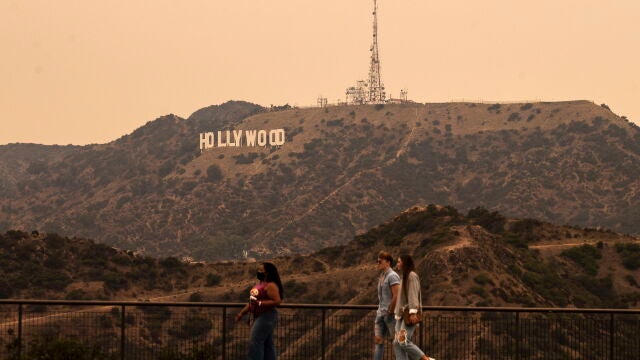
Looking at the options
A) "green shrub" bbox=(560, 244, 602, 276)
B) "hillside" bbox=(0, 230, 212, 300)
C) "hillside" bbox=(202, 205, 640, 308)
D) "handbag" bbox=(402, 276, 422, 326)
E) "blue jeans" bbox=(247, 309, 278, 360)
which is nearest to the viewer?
"handbag" bbox=(402, 276, 422, 326)

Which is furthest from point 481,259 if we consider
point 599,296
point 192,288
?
point 192,288

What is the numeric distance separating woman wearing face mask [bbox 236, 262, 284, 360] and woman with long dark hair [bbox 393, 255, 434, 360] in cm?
186

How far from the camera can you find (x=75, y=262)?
4387 inches

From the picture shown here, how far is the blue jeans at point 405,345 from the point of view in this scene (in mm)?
18000

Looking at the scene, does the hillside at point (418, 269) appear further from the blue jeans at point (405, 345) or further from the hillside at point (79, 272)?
the blue jeans at point (405, 345)

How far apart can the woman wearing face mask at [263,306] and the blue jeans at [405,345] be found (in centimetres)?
189

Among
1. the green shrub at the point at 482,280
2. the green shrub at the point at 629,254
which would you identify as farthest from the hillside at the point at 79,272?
the green shrub at the point at 629,254

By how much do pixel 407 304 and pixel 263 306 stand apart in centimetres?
223

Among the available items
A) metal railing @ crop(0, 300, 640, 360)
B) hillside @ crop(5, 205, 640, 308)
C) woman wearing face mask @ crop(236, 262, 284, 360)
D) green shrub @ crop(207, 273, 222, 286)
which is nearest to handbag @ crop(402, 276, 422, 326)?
metal railing @ crop(0, 300, 640, 360)

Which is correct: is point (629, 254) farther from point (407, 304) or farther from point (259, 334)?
point (259, 334)

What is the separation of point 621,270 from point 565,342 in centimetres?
6682

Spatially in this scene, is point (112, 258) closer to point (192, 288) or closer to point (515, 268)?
point (192, 288)

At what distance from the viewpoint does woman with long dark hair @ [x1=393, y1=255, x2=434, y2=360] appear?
1781cm

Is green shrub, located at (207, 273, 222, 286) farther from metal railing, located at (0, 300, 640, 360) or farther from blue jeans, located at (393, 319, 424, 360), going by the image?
blue jeans, located at (393, 319, 424, 360)
